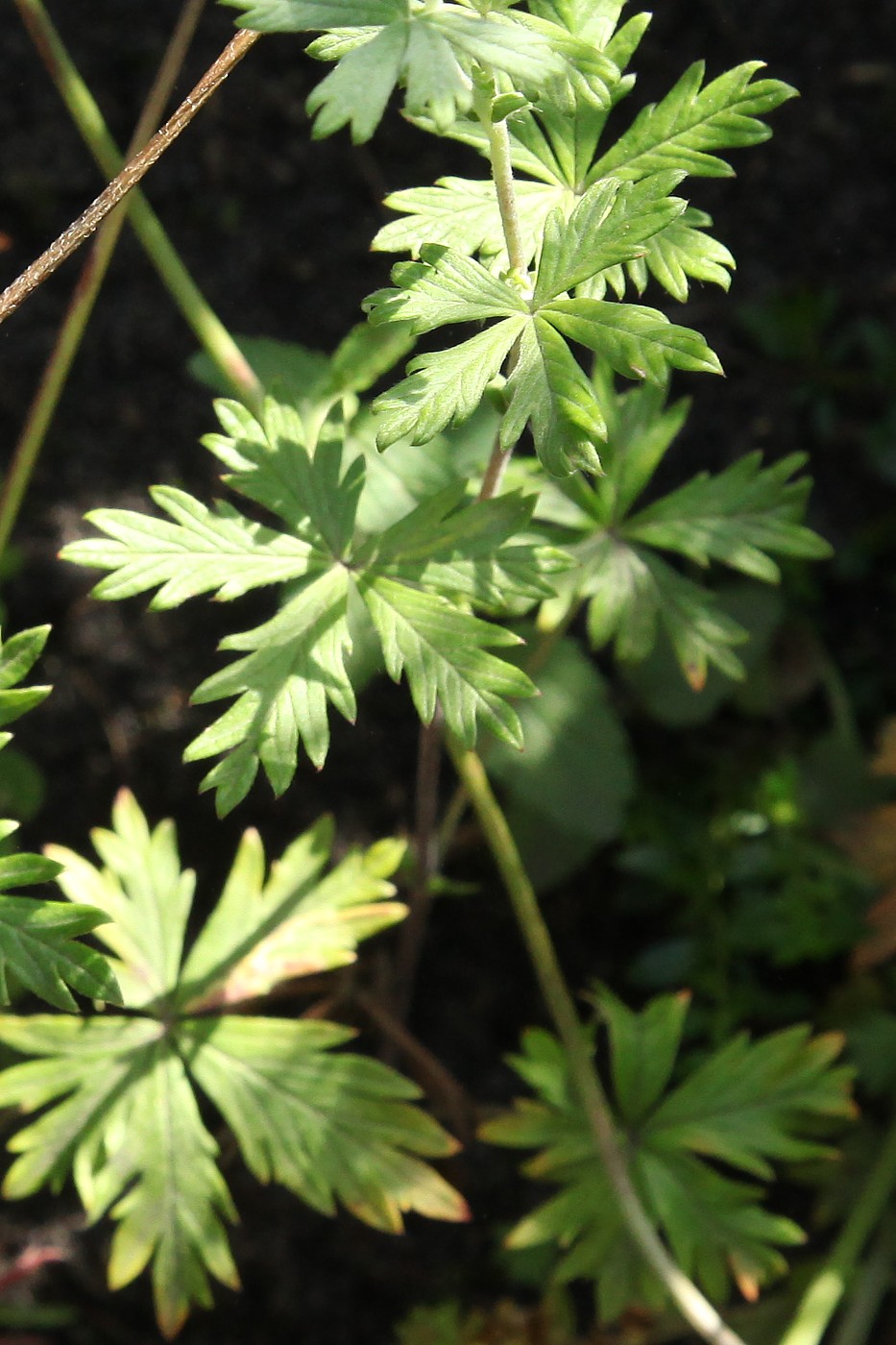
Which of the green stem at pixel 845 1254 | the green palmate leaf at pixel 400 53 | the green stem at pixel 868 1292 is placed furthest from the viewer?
the green stem at pixel 868 1292

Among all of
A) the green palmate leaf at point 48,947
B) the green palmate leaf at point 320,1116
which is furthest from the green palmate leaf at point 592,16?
the green palmate leaf at point 320,1116

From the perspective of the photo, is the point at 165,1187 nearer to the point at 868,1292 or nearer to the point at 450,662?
the point at 450,662

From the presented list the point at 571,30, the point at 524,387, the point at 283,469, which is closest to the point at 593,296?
the point at 524,387

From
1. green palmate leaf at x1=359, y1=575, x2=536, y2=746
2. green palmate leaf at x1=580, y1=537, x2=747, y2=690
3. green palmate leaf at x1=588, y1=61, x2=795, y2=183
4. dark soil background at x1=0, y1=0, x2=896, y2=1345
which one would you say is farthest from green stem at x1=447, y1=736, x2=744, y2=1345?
green palmate leaf at x1=588, y1=61, x2=795, y2=183

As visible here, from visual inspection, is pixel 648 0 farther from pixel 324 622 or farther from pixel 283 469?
pixel 324 622

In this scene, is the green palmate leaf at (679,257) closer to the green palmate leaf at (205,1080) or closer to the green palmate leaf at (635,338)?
the green palmate leaf at (635,338)
